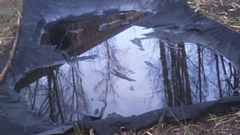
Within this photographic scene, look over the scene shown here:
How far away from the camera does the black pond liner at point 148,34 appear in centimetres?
325

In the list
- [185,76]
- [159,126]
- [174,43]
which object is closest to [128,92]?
[185,76]

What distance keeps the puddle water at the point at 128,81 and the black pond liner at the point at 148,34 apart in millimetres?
162

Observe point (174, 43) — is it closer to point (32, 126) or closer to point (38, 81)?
point (38, 81)

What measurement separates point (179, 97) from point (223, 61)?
0.95 meters

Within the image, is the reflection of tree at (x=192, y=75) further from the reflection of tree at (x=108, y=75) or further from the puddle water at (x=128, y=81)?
the reflection of tree at (x=108, y=75)

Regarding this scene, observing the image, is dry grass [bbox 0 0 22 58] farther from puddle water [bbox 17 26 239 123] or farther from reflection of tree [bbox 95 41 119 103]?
reflection of tree [bbox 95 41 119 103]

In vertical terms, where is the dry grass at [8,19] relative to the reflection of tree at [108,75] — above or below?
above

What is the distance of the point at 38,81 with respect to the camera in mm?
4559

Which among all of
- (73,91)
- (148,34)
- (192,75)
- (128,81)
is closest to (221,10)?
(148,34)

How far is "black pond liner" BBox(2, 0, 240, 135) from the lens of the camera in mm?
3252

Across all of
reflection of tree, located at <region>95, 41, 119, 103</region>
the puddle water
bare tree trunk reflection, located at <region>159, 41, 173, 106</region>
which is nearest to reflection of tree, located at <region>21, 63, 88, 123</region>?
the puddle water

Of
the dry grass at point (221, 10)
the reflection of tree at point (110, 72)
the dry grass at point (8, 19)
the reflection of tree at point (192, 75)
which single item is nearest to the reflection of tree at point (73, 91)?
the reflection of tree at point (110, 72)

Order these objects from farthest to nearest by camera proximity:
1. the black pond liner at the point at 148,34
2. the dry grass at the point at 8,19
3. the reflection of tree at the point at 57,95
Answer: the dry grass at the point at 8,19 → the reflection of tree at the point at 57,95 → the black pond liner at the point at 148,34

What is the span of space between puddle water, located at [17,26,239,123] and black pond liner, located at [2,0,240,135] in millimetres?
162
